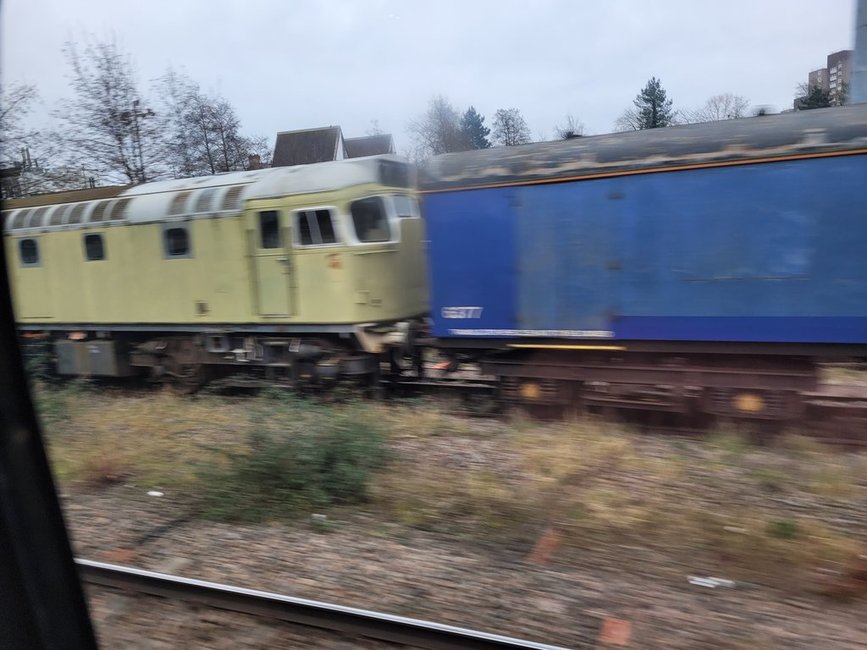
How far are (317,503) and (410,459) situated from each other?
1350 millimetres

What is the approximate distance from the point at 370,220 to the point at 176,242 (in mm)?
3272

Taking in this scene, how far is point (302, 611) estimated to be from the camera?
3602mm

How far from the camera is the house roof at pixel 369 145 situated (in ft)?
99.0

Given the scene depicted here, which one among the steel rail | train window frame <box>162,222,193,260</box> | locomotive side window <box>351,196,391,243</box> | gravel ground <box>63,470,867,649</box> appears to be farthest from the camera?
train window frame <box>162,222,193,260</box>

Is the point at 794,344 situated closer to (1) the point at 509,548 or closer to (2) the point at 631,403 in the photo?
(2) the point at 631,403

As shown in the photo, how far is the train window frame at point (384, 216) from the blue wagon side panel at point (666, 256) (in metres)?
1.29

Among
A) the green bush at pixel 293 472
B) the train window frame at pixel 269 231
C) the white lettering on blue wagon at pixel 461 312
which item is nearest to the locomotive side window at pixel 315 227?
the train window frame at pixel 269 231

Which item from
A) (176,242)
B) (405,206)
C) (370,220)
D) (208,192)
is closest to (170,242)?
(176,242)

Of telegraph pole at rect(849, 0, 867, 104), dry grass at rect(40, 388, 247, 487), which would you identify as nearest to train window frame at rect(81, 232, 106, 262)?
dry grass at rect(40, 388, 247, 487)

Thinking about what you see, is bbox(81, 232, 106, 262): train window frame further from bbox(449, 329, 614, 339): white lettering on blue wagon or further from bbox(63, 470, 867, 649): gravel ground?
bbox(63, 470, 867, 649): gravel ground

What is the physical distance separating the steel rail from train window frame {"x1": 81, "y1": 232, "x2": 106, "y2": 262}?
782 cm

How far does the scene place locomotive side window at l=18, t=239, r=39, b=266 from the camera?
11547mm

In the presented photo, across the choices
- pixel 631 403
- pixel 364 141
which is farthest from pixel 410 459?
pixel 364 141

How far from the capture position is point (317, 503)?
523 centimetres
